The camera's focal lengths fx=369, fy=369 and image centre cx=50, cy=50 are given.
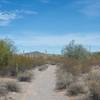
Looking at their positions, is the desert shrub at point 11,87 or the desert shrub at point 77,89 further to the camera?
the desert shrub at point 11,87

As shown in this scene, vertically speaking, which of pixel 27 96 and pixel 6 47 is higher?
pixel 6 47

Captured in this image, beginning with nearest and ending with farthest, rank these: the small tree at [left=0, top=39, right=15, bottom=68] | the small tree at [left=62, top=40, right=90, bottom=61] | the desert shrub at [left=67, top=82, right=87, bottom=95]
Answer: the desert shrub at [left=67, top=82, right=87, bottom=95], the small tree at [left=0, top=39, right=15, bottom=68], the small tree at [left=62, top=40, right=90, bottom=61]

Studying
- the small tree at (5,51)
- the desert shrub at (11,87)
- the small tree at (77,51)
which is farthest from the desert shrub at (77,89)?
the small tree at (77,51)

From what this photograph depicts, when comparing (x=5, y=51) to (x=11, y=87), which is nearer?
(x=11, y=87)

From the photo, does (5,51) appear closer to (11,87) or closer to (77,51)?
(11,87)

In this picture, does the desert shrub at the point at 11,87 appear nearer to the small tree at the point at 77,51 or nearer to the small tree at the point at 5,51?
the small tree at the point at 5,51

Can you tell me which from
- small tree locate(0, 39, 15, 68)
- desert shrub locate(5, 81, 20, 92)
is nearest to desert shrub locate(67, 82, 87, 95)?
desert shrub locate(5, 81, 20, 92)

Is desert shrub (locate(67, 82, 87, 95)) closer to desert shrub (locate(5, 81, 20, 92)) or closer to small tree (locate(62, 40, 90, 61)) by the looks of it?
desert shrub (locate(5, 81, 20, 92))

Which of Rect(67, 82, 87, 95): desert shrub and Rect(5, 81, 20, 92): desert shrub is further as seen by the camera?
Rect(5, 81, 20, 92): desert shrub

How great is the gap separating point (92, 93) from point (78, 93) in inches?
164

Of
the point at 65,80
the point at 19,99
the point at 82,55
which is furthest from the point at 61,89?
the point at 82,55

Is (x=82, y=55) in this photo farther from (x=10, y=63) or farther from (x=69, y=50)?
(x=10, y=63)

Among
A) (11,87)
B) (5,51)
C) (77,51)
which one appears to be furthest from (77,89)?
(77,51)

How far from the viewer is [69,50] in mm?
103750
